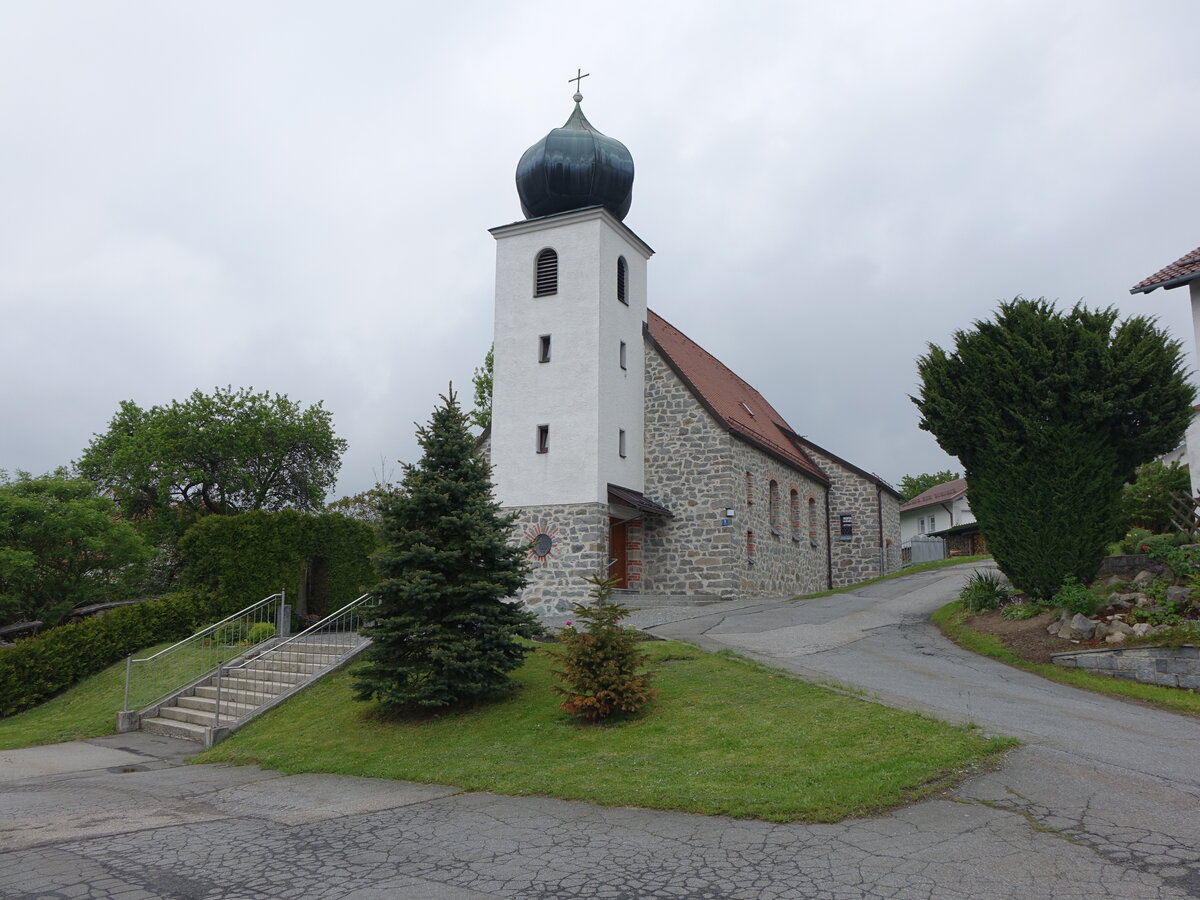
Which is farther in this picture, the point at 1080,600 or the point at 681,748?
the point at 1080,600

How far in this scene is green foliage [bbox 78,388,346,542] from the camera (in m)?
36.4

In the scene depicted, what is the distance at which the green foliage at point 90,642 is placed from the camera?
1656 centimetres

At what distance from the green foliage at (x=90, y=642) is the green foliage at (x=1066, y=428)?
16.6 metres

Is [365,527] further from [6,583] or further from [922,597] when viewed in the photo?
[922,597]

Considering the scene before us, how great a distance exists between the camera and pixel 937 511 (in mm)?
58938

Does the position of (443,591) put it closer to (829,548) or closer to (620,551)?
(620,551)

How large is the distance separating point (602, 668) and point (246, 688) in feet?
24.8

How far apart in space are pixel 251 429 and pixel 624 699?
3225 cm

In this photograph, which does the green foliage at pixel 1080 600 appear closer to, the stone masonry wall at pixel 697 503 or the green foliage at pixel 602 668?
the green foliage at pixel 602 668

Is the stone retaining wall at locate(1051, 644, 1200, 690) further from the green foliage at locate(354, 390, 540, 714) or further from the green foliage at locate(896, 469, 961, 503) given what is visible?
the green foliage at locate(896, 469, 961, 503)

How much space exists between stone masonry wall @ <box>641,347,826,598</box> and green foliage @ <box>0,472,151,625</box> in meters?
Answer: 13.5

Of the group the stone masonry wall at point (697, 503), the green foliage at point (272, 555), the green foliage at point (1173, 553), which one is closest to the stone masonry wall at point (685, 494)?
the stone masonry wall at point (697, 503)

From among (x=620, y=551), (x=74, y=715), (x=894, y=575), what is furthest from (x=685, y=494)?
(x=74, y=715)

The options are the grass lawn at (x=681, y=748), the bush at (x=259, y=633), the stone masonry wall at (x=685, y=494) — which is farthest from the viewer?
the stone masonry wall at (x=685, y=494)
